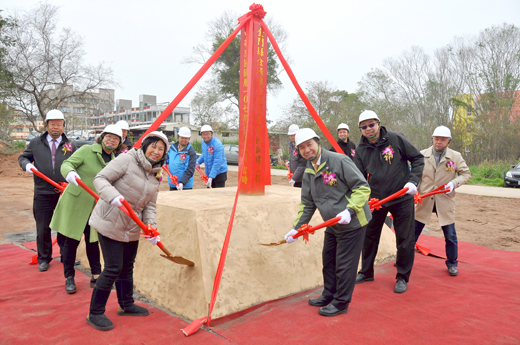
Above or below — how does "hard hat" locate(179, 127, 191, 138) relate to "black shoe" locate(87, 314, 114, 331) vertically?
above

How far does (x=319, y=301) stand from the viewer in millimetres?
3254

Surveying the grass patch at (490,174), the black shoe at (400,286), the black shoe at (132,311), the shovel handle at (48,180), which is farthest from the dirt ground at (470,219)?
the grass patch at (490,174)

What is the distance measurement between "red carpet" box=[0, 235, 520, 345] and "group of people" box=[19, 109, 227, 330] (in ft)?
0.61

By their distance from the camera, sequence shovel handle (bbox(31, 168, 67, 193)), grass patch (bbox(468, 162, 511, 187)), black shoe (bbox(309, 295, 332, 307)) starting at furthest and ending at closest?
grass patch (bbox(468, 162, 511, 187)) < shovel handle (bbox(31, 168, 67, 193)) < black shoe (bbox(309, 295, 332, 307))

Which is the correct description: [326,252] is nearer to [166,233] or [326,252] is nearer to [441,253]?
[166,233]

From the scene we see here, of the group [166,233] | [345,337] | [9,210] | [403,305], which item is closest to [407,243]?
[403,305]

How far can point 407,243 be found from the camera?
12.1 ft

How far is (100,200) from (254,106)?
8.12ft

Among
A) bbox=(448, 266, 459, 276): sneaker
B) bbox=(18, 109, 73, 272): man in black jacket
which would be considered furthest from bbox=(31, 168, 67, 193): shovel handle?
bbox=(448, 266, 459, 276): sneaker

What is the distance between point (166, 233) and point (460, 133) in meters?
20.8

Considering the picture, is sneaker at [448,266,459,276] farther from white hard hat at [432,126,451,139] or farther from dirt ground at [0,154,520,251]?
dirt ground at [0,154,520,251]

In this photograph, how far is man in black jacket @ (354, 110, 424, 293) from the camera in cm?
362

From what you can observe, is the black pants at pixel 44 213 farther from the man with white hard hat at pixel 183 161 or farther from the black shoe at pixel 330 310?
the black shoe at pixel 330 310

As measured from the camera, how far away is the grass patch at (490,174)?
15123mm
